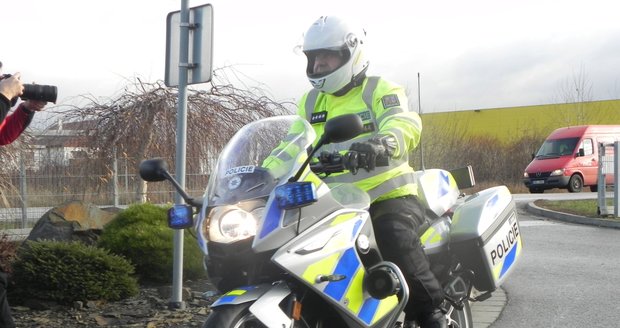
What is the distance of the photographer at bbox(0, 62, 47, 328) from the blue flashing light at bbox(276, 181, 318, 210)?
1485 mm

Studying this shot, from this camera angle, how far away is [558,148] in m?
28.5

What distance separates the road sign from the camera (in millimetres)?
6781

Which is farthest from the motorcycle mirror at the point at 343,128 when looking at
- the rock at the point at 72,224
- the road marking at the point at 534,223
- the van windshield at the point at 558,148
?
the van windshield at the point at 558,148

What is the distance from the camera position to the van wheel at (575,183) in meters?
27.8

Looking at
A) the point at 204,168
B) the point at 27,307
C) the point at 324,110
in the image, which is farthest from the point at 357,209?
A: the point at 204,168

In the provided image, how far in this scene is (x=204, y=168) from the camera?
10.5m

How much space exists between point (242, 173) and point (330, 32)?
102cm

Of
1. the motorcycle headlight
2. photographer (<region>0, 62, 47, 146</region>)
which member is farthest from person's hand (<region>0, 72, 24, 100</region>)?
the motorcycle headlight

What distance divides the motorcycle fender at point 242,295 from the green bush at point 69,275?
11.6 ft

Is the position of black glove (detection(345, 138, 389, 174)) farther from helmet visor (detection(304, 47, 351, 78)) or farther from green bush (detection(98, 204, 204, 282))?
green bush (detection(98, 204, 204, 282))

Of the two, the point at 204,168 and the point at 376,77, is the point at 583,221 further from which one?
the point at 376,77

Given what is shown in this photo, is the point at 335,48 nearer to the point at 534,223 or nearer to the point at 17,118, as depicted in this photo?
the point at 17,118

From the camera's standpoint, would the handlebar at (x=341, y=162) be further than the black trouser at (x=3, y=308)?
No

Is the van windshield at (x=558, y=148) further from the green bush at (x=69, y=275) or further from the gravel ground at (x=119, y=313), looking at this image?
the green bush at (x=69, y=275)
